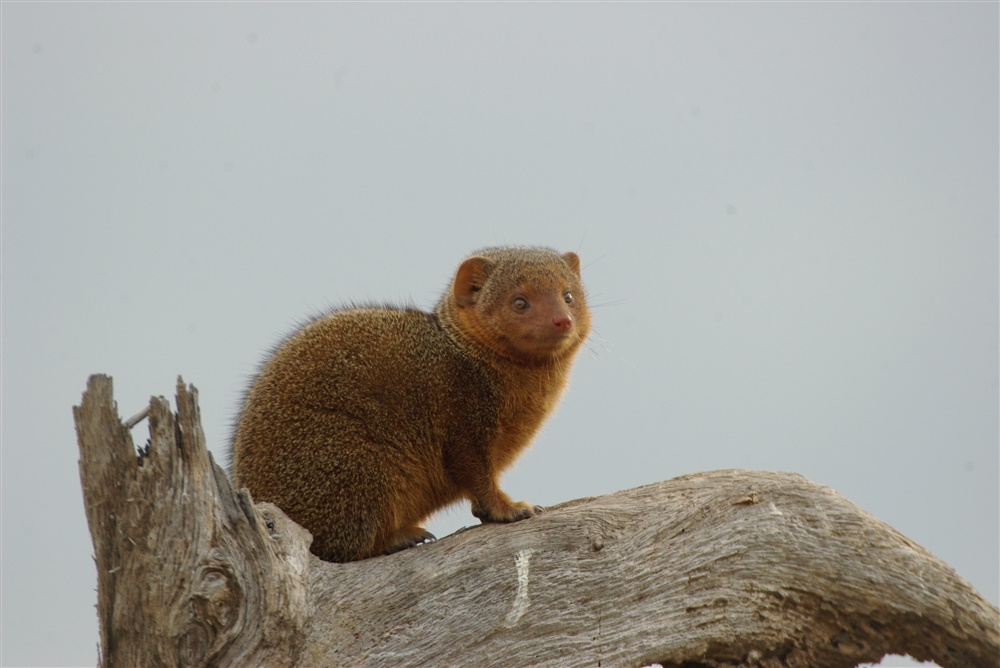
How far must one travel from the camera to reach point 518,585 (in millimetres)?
6270

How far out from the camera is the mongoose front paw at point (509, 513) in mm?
6875

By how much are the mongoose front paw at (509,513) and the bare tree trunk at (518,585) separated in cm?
20

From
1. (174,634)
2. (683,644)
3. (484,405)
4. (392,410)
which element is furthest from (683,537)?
(174,634)

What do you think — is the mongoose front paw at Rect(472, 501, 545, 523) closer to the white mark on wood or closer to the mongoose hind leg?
the mongoose hind leg

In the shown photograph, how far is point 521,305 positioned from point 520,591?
2.11 m

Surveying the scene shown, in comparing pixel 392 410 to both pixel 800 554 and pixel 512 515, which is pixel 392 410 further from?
pixel 800 554

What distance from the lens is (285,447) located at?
6.62 metres

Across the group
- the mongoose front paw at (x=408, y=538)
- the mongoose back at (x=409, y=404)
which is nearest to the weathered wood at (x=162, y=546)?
the mongoose back at (x=409, y=404)

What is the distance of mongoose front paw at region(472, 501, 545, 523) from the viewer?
271 inches

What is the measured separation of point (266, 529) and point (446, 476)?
5.19 ft

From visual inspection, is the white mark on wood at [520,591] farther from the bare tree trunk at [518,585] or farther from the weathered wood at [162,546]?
the weathered wood at [162,546]

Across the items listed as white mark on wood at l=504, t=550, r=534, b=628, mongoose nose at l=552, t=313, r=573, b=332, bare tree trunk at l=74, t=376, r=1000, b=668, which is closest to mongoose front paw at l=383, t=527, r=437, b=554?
bare tree trunk at l=74, t=376, r=1000, b=668

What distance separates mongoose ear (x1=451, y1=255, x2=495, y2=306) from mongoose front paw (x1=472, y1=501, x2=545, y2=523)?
160 centimetres

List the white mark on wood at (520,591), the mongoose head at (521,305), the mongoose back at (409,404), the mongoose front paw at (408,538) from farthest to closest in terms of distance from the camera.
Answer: the mongoose head at (521,305) < the mongoose front paw at (408,538) < the mongoose back at (409,404) < the white mark on wood at (520,591)
